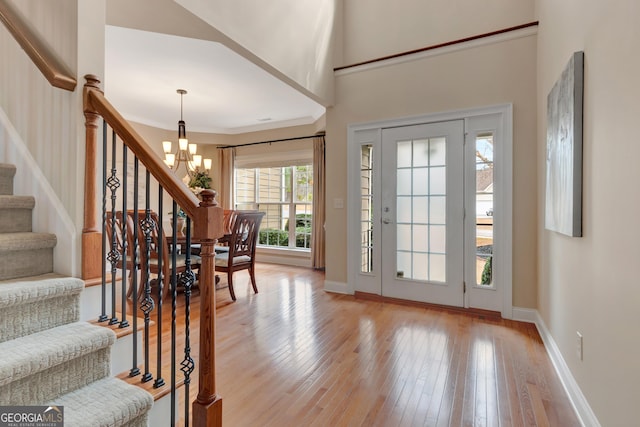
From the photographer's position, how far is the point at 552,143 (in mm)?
2307

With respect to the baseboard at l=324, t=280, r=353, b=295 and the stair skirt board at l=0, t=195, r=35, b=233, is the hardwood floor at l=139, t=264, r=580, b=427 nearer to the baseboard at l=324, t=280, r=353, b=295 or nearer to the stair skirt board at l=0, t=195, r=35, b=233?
the baseboard at l=324, t=280, r=353, b=295

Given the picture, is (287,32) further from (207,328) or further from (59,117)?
(207,328)

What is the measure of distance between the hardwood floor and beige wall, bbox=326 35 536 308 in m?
0.75

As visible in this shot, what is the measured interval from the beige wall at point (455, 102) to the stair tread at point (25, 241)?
294 cm

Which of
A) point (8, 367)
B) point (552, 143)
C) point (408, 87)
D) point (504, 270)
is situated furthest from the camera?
point (408, 87)

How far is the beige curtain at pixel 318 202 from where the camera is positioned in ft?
18.4

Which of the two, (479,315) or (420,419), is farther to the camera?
(479,315)

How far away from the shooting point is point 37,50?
1.44m

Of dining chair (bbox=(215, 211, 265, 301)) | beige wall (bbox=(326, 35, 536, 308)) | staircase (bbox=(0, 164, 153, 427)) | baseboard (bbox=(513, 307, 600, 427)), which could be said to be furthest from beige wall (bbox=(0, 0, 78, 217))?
beige wall (bbox=(326, 35, 536, 308))

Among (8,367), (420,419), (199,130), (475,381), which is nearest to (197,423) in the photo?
(8,367)

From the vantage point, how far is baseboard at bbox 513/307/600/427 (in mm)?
1577

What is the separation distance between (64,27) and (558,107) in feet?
9.32

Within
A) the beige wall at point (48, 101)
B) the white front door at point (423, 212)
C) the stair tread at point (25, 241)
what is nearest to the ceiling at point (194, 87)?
the beige wall at point (48, 101)

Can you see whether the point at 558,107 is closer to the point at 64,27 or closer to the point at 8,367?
the point at 64,27
